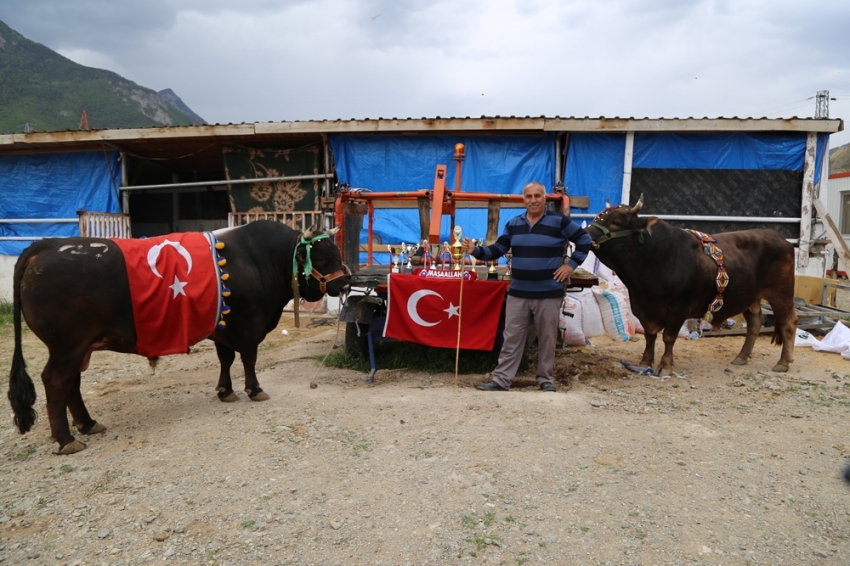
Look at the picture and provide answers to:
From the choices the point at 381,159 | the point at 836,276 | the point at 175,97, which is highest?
the point at 175,97

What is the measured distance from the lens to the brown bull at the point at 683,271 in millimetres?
5797

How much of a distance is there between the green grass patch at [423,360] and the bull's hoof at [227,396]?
58.2 inches

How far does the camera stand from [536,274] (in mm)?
5074

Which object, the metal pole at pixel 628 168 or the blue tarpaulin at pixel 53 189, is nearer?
the metal pole at pixel 628 168

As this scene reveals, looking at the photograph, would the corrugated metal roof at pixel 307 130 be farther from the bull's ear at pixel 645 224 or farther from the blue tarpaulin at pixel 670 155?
the bull's ear at pixel 645 224

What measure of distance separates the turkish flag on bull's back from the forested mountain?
23.4 m

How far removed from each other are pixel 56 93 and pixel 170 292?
33.3 metres

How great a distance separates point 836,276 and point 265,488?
60.7 feet

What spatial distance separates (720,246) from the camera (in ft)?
20.6

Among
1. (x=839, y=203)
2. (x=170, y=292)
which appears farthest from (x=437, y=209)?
(x=839, y=203)

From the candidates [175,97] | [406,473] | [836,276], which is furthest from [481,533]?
[175,97]

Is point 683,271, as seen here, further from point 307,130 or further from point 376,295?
point 307,130

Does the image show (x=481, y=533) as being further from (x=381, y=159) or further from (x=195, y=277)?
(x=381, y=159)

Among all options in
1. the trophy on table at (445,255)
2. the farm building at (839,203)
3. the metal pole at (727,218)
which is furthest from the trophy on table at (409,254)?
the farm building at (839,203)
